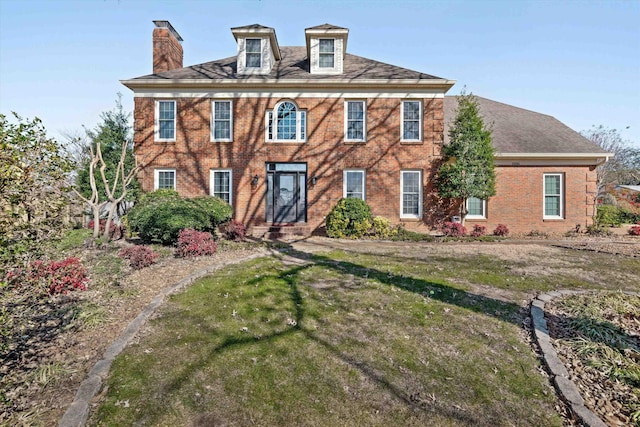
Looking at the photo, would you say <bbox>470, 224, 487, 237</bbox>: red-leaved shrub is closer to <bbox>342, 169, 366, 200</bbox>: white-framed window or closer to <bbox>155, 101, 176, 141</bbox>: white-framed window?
<bbox>342, 169, 366, 200</bbox>: white-framed window

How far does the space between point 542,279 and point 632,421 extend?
459 centimetres

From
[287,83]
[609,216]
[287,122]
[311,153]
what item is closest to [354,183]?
[311,153]

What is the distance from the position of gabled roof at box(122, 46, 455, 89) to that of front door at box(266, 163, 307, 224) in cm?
368

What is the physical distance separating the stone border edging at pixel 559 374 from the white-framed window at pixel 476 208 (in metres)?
10.5

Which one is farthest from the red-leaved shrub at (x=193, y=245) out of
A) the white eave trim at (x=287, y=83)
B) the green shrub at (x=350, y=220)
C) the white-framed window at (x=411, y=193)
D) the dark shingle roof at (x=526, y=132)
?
the dark shingle roof at (x=526, y=132)

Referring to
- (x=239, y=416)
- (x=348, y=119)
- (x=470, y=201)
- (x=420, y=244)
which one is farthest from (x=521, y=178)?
(x=239, y=416)

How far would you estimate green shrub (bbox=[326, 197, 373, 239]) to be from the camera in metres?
12.9

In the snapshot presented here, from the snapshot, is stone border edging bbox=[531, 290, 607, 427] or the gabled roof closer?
stone border edging bbox=[531, 290, 607, 427]

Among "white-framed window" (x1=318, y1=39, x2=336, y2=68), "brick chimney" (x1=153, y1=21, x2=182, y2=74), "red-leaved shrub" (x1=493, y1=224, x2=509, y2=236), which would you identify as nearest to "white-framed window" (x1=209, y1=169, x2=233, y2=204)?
"brick chimney" (x1=153, y1=21, x2=182, y2=74)

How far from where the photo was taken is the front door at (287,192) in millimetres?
14734

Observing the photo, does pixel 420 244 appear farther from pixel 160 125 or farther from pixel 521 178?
pixel 160 125

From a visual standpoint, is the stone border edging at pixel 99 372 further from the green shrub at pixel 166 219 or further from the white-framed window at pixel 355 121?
the white-framed window at pixel 355 121

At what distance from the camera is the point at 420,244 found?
1183 centimetres

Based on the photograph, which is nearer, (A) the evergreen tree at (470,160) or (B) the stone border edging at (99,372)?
(B) the stone border edging at (99,372)
